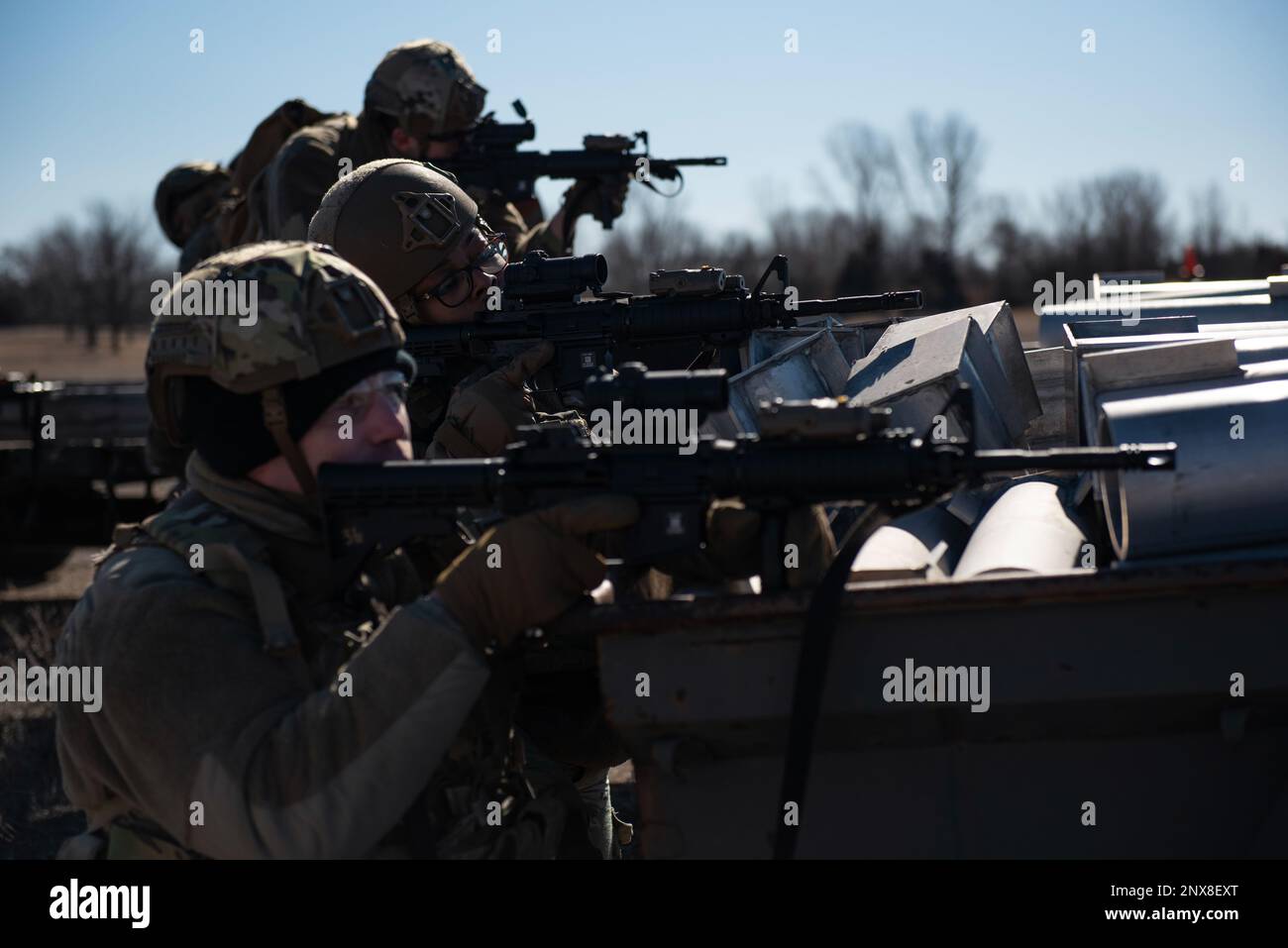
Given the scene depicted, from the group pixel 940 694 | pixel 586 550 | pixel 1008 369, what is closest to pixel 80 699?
pixel 586 550

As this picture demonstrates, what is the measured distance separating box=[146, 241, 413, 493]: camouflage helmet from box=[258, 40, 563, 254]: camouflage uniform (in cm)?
489

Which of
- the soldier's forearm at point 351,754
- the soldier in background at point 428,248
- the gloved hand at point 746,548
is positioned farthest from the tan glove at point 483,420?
the soldier's forearm at point 351,754

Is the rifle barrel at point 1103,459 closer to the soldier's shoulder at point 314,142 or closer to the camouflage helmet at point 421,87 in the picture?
the camouflage helmet at point 421,87

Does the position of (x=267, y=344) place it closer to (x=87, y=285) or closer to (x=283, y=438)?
(x=283, y=438)

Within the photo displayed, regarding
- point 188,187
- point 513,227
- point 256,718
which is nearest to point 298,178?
point 513,227

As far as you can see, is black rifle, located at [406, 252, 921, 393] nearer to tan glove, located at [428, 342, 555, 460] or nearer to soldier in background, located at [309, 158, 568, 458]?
soldier in background, located at [309, 158, 568, 458]

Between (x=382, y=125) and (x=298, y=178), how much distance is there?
0.55 m

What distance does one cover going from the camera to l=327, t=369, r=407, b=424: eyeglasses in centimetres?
277

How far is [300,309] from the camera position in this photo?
8.83 feet

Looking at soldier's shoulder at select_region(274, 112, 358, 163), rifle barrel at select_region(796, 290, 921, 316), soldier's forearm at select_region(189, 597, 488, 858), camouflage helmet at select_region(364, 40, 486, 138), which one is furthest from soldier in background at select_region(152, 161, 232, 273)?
soldier's forearm at select_region(189, 597, 488, 858)

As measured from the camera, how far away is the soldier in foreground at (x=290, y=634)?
7.95 ft

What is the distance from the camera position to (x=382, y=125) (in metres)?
7.73
